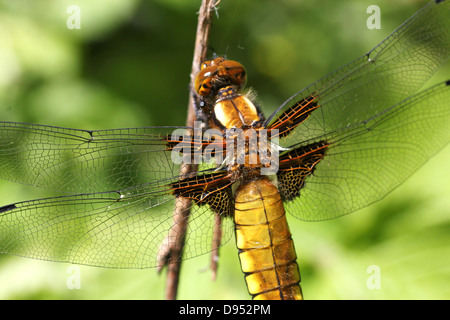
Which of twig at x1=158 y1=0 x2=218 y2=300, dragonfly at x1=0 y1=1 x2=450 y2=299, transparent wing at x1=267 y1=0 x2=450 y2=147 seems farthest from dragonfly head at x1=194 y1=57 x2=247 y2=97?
transparent wing at x1=267 y1=0 x2=450 y2=147

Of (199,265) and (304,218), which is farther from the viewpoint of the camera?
(199,265)

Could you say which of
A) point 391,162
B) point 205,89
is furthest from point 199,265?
point 391,162

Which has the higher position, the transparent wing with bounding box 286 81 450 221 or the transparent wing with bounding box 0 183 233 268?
the transparent wing with bounding box 286 81 450 221

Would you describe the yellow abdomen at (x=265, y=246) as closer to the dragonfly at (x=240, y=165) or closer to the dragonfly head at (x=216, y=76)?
the dragonfly at (x=240, y=165)

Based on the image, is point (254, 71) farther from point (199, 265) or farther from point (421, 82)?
point (199, 265)

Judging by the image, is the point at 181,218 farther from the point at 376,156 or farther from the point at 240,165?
the point at 376,156

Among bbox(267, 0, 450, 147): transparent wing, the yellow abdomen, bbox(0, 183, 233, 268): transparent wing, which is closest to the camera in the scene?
bbox(0, 183, 233, 268): transparent wing

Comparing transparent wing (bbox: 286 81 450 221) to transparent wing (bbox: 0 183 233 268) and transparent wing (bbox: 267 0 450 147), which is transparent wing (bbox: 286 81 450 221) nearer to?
transparent wing (bbox: 267 0 450 147)
